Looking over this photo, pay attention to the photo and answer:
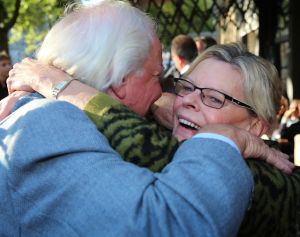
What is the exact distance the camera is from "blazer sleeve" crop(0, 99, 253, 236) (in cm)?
140

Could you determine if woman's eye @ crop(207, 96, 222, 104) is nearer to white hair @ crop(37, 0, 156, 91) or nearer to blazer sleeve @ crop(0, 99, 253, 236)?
white hair @ crop(37, 0, 156, 91)

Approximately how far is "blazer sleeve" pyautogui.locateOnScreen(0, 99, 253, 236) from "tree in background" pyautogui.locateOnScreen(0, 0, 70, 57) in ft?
31.7

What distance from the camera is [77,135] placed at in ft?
4.88

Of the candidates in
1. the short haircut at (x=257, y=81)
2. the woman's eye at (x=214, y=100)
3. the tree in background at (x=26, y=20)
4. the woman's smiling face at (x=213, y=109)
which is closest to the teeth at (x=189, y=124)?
the woman's smiling face at (x=213, y=109)

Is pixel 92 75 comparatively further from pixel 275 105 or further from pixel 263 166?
pixel 275 105

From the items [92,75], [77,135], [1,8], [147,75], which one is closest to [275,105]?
[147,75]

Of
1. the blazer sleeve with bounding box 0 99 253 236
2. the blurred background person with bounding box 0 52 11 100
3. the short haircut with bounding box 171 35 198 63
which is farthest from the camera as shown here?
the short haircut with bounding box 171 35 198 63

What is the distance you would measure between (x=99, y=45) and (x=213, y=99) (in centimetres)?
59

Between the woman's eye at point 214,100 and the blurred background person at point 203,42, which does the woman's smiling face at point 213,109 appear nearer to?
the woman's eye at point 214,100

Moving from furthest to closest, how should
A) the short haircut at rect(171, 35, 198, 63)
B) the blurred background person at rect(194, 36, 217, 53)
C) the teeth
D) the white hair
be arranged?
the blurred background person at rect(194, 36, 217, 53) < the short haircut at rect(171, 35, 198, 63) < the teeth < the white hair

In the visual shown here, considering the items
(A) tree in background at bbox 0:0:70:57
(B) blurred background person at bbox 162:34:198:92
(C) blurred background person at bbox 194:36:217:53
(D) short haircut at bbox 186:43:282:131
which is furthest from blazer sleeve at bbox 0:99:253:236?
(A) tree in background at bbox 0:0:70:57

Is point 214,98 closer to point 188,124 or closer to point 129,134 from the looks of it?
point 188,124

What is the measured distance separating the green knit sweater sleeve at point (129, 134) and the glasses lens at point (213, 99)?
51cm

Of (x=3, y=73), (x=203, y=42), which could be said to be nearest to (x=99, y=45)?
(x=3, y=73)
